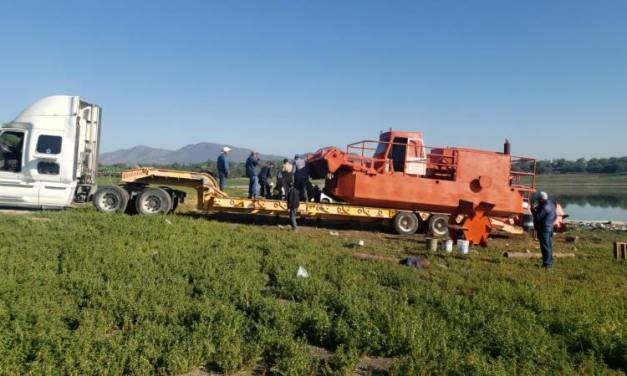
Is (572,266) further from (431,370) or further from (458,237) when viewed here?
(431,370)

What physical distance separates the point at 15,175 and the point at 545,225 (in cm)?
1363

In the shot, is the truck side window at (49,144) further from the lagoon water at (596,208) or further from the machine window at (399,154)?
the lagoon water at (596,208)

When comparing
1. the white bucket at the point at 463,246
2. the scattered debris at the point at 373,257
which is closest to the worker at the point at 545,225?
the white bucket at the point at 463,246

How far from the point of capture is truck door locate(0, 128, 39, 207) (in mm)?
13383

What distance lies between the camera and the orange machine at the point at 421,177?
14828 mm

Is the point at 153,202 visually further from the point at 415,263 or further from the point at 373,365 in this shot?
the point at 373,365

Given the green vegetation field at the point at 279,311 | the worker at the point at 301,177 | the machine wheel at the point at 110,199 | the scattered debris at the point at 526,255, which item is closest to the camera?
the green vegetation field at the point at 279,311

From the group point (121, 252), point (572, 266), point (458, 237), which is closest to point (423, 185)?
point (458, 237)

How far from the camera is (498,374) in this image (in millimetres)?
4711

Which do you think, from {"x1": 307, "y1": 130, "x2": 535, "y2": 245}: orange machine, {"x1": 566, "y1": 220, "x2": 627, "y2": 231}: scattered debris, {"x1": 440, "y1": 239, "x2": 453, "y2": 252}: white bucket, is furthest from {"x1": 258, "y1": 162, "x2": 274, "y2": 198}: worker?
{"x1": 566, "y1": 220, "x2": 627, "y2": 231}: scattered debris

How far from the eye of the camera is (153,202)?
14430 millimetres

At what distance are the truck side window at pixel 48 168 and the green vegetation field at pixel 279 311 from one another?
10.6 ft

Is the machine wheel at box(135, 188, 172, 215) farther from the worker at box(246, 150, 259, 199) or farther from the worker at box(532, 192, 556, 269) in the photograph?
the worker at box(532, 192, 556, 269)

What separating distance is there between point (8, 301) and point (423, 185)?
37.7 ft
